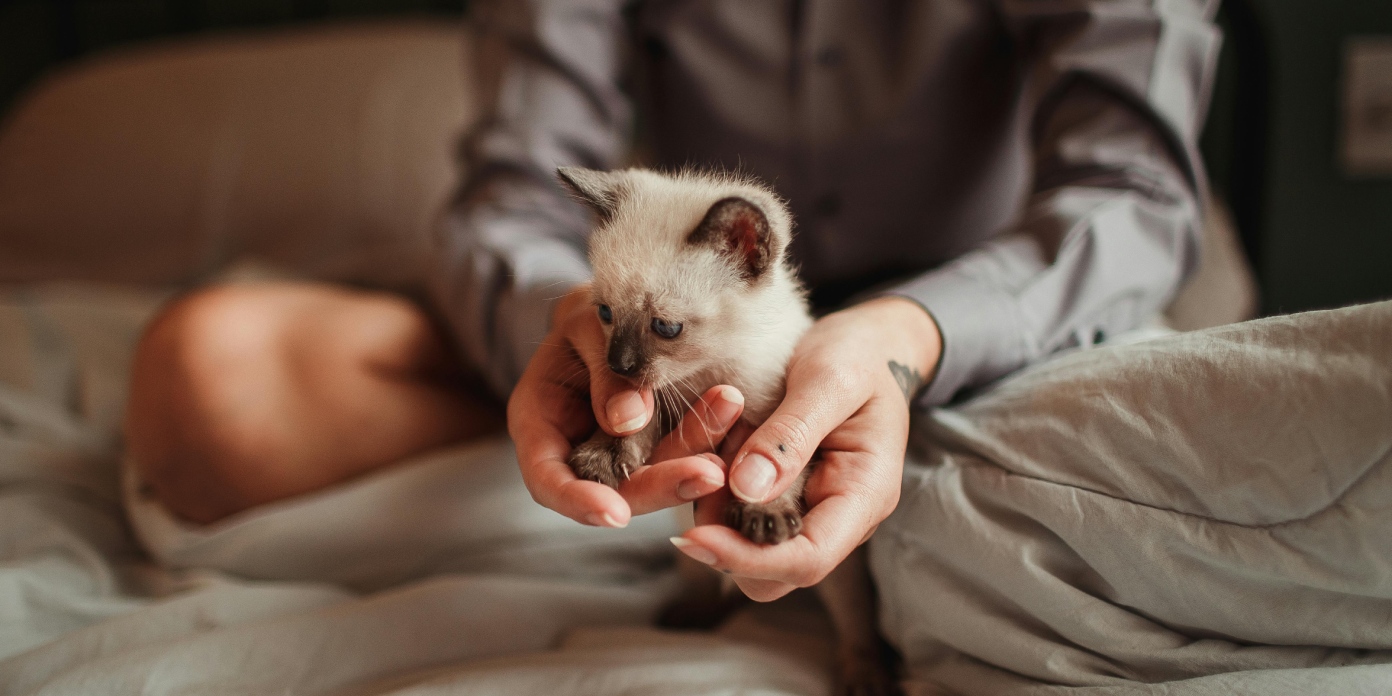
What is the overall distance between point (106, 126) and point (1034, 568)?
2665 mm

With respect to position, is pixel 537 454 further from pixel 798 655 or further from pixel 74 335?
pixel 74 335

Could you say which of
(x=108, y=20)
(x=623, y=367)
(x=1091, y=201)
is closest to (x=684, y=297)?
(x=623, y=367)

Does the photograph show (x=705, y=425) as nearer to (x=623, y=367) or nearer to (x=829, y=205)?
(x=623, y=367)

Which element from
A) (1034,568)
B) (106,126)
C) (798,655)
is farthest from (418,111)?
(1034,568)

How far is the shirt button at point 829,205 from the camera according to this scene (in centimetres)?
132

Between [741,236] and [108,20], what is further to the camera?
[108,20]

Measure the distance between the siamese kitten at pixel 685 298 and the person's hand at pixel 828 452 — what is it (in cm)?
5

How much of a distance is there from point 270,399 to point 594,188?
0.72 metres

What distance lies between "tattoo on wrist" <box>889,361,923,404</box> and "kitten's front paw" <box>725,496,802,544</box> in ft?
0.62

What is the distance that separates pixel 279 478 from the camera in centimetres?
114

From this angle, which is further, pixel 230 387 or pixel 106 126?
pixel 106 126

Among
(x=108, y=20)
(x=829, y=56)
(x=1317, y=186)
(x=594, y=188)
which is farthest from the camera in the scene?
(x=108, y=20)

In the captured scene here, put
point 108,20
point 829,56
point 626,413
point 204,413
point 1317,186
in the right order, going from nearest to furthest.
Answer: point 626,413 → point 204,413 → point 829,56 → point 1317,186 → point 108,20

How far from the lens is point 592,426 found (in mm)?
869
